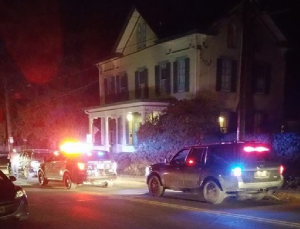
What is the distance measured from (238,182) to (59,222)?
16.9 ft

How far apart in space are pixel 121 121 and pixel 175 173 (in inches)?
709

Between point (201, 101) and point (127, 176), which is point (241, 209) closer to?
point (127, 176)

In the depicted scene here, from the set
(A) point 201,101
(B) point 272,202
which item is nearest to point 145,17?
(A) point 201,101

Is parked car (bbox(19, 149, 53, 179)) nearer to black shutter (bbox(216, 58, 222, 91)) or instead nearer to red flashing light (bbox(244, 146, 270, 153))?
black shutter (bbox(216, 58, 222, 91))

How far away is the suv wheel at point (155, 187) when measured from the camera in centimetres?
1535

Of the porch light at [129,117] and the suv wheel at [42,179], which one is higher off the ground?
the porch light at [129,117]

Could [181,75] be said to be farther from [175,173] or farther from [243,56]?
[175,173]

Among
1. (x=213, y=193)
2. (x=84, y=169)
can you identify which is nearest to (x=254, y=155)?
(x=213, y=193)

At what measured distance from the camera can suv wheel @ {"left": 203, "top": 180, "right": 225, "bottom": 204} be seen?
13098mm

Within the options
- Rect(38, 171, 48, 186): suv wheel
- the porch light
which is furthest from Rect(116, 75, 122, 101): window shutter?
Rect(38, 171, 48, 186): suv wheel

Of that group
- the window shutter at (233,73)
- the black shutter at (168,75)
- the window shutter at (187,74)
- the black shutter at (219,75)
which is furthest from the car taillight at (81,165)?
the window shutter at (233,73)

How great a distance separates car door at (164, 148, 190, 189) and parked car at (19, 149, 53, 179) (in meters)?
9.12

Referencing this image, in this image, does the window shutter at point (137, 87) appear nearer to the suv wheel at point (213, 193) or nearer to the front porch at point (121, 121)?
the front porch at point (121, 121)

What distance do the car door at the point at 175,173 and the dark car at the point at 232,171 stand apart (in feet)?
0.56
